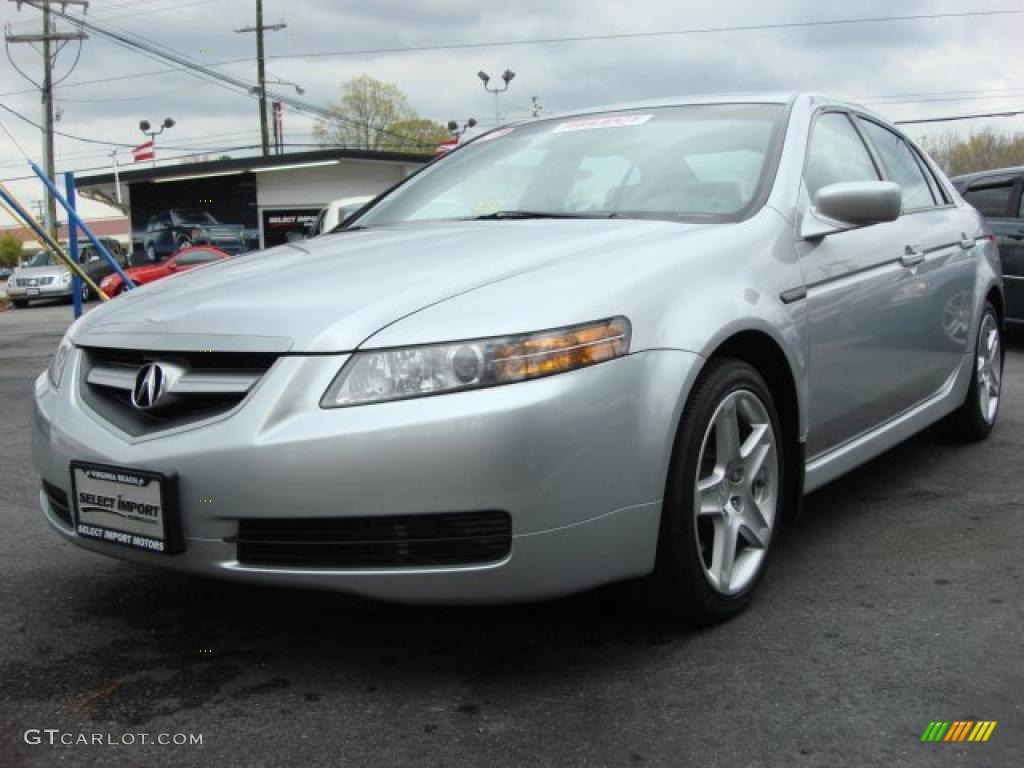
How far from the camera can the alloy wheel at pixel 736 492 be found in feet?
9.04

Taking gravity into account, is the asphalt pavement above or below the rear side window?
below

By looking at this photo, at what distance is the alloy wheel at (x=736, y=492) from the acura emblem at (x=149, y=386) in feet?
4.38

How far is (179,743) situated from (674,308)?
1.52 meters

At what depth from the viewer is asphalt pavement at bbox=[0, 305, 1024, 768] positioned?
2178 millimetres

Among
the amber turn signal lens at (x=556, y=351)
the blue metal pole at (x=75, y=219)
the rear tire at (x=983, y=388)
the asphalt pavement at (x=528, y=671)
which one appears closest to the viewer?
the asphalt pavement at (x=528, y=671)

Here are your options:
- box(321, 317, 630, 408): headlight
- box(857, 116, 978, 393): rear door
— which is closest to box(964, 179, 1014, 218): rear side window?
A: box(857, 116, 978, 393): rear door

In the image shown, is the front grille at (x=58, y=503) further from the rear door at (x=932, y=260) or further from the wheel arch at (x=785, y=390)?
the rear door at (x=932, y=260)

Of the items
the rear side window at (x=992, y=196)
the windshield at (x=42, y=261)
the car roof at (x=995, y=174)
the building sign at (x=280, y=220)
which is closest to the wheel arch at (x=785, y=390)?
the rear side window at (x=992, y=196)

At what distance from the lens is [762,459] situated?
296 centimetres

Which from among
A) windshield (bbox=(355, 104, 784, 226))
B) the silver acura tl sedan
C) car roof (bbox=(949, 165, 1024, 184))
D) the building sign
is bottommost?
the building sign

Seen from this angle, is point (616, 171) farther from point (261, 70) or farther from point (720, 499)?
point (261, 70)

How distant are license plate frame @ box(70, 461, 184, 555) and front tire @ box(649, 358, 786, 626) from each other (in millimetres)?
1168

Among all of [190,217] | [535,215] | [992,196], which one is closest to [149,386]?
[535,215]

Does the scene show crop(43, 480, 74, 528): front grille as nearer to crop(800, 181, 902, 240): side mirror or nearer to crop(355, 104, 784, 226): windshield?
crop(355, 104, 784, 226): windshield
